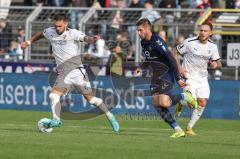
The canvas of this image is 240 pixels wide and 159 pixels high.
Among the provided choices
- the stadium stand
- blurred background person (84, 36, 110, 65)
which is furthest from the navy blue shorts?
blurred background person (84, 36, 110, 65)

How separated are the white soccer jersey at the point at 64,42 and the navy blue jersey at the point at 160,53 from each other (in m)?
1.67

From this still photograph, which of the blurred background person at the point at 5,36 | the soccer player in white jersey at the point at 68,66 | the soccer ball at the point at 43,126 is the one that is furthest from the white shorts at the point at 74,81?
the blurred background person at the point at 5,36

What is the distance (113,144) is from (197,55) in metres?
4.77

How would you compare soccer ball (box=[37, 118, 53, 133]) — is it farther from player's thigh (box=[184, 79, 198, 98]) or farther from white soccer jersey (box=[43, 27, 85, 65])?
player's thigh (box=[184, 79, 198, 98])

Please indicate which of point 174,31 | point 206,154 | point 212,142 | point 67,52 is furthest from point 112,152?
point 174,31

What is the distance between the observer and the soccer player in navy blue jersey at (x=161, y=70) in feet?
56.1

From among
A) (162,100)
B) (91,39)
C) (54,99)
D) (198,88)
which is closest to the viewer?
(162,100)

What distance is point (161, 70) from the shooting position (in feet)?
57.1

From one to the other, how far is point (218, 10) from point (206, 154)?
14.4m

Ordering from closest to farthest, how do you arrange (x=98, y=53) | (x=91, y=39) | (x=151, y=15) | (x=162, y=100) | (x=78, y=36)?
1. (x=162, y=100)
2. (x=91, y=39)
3. (x=78, y=36)
4. (x=151, y=15)
5. (x=98, y=53)

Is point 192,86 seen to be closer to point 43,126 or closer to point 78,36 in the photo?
point 78,36

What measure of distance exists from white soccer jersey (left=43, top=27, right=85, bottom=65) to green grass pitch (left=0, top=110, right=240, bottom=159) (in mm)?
1593

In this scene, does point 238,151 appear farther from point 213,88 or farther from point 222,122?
point 213,88

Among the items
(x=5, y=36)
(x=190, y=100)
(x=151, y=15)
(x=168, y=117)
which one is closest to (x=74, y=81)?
(x=168, y=117)
